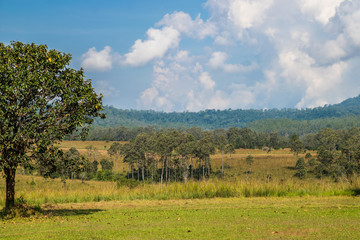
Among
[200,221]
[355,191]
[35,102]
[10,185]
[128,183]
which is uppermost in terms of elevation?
[35,102]

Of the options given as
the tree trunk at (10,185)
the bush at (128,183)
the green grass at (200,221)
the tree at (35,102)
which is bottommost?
the bush at (128,183)

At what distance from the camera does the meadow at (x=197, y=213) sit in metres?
10.3

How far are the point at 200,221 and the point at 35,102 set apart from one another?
321 inches

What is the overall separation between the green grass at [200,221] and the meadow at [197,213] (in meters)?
0.02

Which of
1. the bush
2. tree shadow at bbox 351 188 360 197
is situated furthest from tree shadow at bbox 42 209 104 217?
tree shadow at bbox 351 188 360 197

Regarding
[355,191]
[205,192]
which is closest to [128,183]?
[205,192]

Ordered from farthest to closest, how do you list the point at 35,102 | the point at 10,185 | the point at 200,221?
the point at 10,185 < the point at 35,102 < the point at 200,221

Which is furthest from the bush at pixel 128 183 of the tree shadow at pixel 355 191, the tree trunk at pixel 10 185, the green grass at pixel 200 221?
the tree shadow at pixel 355 191

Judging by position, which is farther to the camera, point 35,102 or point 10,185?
point 10,185

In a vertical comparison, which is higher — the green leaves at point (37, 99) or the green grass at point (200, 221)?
the green leaves at point (37, 99)

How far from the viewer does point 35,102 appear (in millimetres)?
14047

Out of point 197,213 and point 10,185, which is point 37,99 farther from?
point 197,213

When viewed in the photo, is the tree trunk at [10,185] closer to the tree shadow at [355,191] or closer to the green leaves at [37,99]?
the green leaves at [37,99]

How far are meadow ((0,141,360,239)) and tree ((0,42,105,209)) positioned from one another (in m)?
3.01
